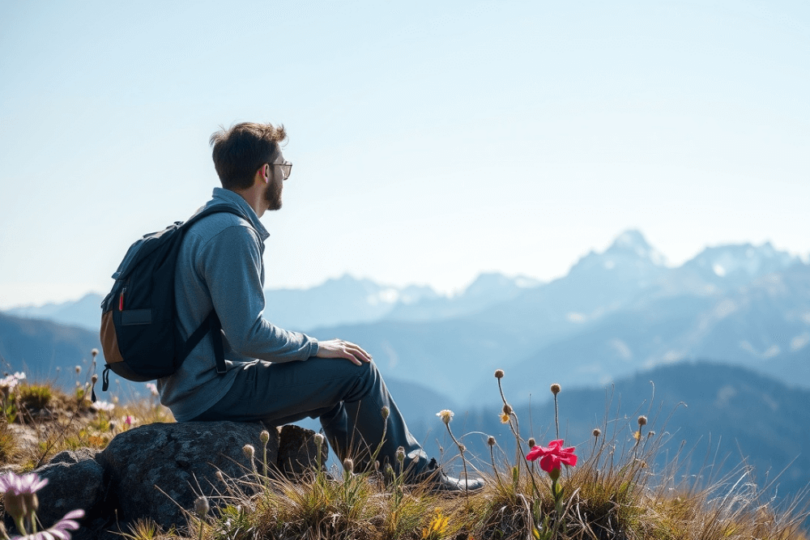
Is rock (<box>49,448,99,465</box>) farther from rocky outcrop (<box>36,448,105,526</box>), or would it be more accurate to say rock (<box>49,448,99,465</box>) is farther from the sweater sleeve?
the sweater sleeve

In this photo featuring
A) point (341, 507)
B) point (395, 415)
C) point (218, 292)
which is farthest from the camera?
point (395, 415)

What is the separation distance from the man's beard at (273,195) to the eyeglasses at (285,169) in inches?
2.6

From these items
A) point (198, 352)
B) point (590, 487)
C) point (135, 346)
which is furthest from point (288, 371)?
point (590, 487)

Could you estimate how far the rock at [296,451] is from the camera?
13.8ft

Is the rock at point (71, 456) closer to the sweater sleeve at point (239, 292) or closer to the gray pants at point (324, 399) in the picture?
the gray pants at point (324, 399)

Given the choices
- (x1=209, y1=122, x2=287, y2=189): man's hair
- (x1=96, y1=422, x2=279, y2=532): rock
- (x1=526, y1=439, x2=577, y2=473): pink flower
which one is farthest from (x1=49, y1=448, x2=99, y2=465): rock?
(x1=526, y1=439, x2=577, y2=473): pink flower

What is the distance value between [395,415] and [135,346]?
4.66ft

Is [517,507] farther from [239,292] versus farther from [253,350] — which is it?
[239,292]

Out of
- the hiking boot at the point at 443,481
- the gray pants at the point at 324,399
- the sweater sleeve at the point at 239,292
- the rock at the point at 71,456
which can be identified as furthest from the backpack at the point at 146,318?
the hiking boot at the point at 443,481

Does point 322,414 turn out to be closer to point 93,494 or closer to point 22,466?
point 93,494

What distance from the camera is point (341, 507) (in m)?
3.15

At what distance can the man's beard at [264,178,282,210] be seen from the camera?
388cm

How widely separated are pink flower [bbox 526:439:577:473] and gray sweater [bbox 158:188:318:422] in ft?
4.82

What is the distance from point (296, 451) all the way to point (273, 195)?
1.55 m
